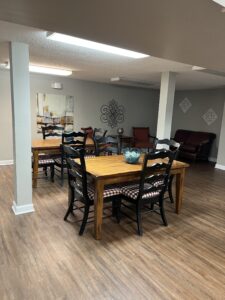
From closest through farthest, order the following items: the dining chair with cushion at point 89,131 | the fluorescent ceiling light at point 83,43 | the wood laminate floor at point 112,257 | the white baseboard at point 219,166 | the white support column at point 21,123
→ the wood laminate floor at point 112,257 → the fluorescent ceiling light at point 83,43 → the white support column at point 21,123 → the dining chair with cushion at point 89,131 → the white baseboard at point 219,166

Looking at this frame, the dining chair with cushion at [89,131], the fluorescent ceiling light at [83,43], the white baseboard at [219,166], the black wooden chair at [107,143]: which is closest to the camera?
the fluorescent ceiling light at [83,43]

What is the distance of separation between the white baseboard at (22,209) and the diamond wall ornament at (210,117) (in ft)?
19.8

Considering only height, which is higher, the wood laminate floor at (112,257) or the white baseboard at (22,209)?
the white baseboard at (22,209)

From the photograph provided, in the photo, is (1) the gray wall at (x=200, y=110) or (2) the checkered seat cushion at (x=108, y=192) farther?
(1) the gray wall at (x=200, y=110)

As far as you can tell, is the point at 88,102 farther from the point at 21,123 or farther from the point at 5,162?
the point at 21,123

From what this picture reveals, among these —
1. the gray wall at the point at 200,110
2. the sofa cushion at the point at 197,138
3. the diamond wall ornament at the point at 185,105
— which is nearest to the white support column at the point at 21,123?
the sofa cushion at the point at 197,138

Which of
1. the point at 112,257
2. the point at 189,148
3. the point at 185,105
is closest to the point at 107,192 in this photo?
the point at 112,257

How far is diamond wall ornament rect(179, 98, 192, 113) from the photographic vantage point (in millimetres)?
7631

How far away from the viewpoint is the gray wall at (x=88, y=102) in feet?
17.1

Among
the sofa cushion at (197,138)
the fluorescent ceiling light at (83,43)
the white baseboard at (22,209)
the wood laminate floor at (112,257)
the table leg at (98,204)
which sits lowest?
the wood laminate floor at (112,257)

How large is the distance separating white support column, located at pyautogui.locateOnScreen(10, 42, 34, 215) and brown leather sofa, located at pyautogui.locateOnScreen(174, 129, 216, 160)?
15.4ft

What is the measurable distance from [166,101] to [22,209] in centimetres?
318

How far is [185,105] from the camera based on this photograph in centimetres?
775

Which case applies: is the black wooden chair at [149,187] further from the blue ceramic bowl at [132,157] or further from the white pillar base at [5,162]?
the white pillar base at [5,162]
